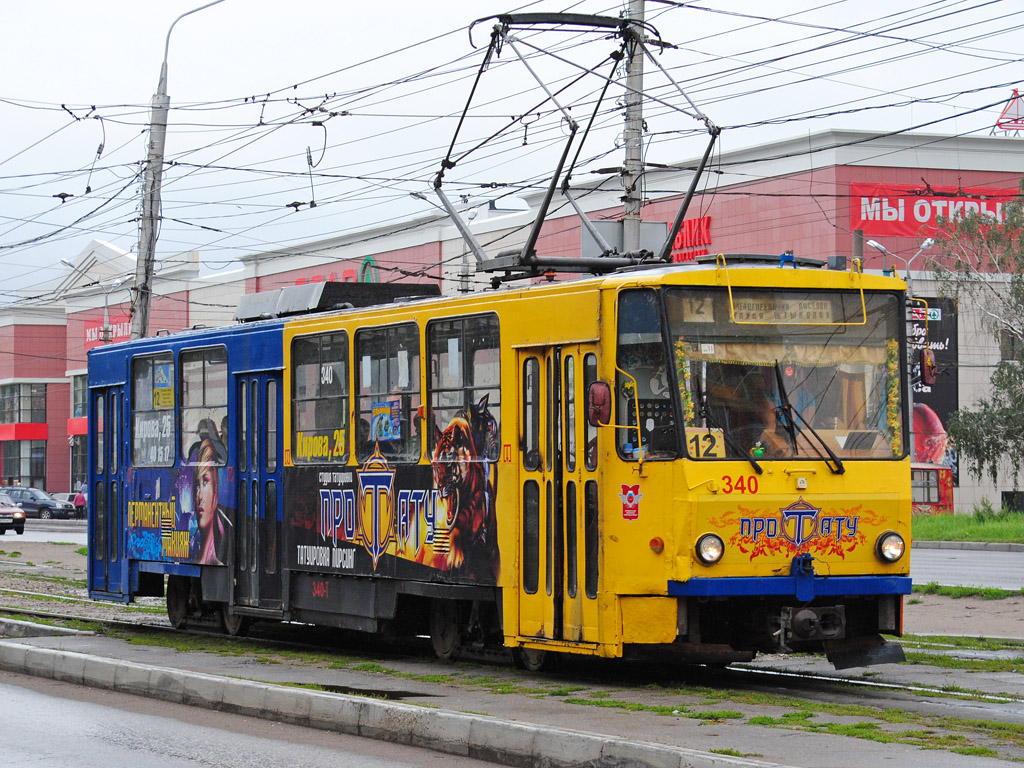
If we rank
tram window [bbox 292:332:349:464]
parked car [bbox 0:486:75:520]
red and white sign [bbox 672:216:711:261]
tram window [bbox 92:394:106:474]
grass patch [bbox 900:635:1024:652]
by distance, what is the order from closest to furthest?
grass patch [bbox 900:635:1024:652]
tram window [bbox 292:332:349:464]
tram window [bbox 92:394:106:474]
red and white sign [bbox 672:216:711:261]
parked car [bbox 0:486:75:520]

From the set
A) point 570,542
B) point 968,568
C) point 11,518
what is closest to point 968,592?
point 968,568

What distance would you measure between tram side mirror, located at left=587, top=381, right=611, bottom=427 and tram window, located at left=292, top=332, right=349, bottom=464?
12.1 ft

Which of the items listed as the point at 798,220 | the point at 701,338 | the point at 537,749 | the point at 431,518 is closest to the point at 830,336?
the point at 701,338

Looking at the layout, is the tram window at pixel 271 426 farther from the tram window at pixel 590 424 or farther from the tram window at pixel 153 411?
the tram window at pixel 590 424

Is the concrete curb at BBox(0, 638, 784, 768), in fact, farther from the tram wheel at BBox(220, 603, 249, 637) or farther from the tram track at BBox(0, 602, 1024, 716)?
the tram wheel at BBox(220, 603, 249, 637)

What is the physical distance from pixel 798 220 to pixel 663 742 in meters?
40.5

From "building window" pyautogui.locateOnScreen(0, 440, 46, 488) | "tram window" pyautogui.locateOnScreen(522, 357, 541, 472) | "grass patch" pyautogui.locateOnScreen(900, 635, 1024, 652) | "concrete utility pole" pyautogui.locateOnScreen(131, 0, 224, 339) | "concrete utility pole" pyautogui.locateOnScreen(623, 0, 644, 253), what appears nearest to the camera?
"tram window" pyautogui.locateOnScreen(522, 357, 541, 472)

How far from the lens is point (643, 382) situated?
1160 cm

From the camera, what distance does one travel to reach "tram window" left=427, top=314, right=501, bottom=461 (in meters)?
12.8

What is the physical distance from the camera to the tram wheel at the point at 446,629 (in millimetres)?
13633

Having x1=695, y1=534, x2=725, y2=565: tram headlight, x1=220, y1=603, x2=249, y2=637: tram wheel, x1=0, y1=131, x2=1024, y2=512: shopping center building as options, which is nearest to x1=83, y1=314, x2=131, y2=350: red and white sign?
x1=0, y1=131, x2=1024, y2=512: shopping center building

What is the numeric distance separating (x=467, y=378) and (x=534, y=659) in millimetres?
2315

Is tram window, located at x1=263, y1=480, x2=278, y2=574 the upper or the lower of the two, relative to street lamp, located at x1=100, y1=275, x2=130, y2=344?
lower

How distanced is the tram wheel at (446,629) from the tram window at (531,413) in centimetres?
184
